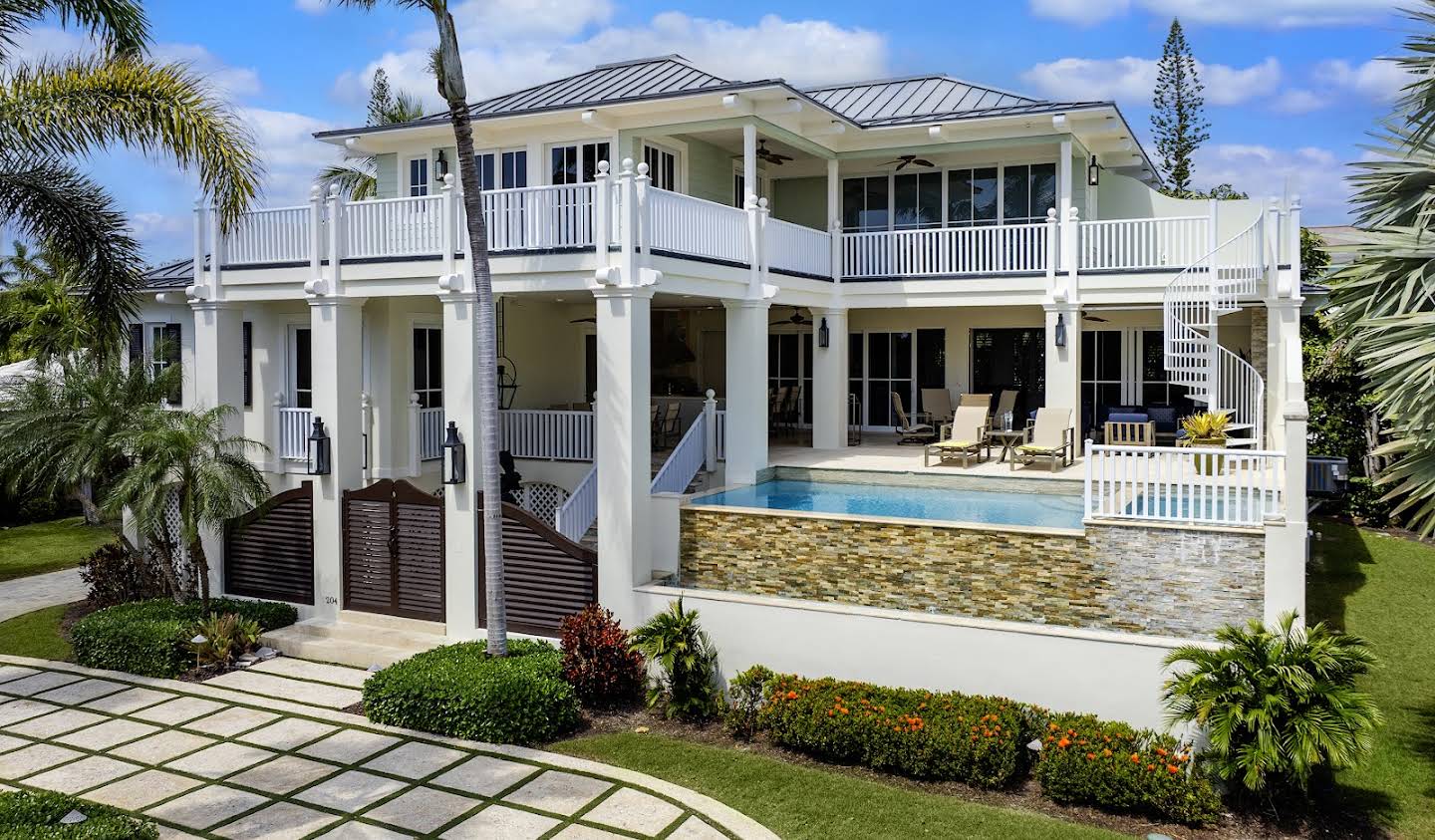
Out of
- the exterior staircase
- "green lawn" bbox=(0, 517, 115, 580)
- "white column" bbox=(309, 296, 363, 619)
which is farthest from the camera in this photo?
"green lawn" bbox=(0, 517, 115, 580)

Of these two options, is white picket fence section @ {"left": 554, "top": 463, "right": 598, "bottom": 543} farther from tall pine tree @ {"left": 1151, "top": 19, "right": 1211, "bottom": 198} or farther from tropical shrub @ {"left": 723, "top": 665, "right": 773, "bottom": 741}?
tall pine tree @ {"left": 1151, "top": 19, "right": 1211, "bottom": 198}

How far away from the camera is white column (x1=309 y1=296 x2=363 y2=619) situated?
15352 mm

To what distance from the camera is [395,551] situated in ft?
49.0

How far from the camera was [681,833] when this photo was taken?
8961mm

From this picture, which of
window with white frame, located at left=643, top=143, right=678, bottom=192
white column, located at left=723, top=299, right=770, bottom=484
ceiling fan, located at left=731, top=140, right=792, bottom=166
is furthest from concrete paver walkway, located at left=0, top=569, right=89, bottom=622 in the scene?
ceiling fan, located at left=731, top=140, right=792, bottom=166

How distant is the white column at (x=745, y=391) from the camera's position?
54.3 feet

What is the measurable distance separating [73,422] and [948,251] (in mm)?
13626

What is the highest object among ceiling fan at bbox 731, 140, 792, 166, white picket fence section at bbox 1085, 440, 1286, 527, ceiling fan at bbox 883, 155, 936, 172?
ceiling fan at bbox 731, 140, 792, 166

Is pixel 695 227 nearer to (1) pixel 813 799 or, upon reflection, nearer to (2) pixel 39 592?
(1) pixel 813 799

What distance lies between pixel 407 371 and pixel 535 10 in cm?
1048

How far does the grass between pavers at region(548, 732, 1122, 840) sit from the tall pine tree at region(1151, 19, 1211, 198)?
108 ft

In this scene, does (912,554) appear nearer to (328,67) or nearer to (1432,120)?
(1432,120)

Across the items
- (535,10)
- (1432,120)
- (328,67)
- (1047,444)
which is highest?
(535,10)

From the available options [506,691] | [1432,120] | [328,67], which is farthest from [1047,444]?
[328,67]
